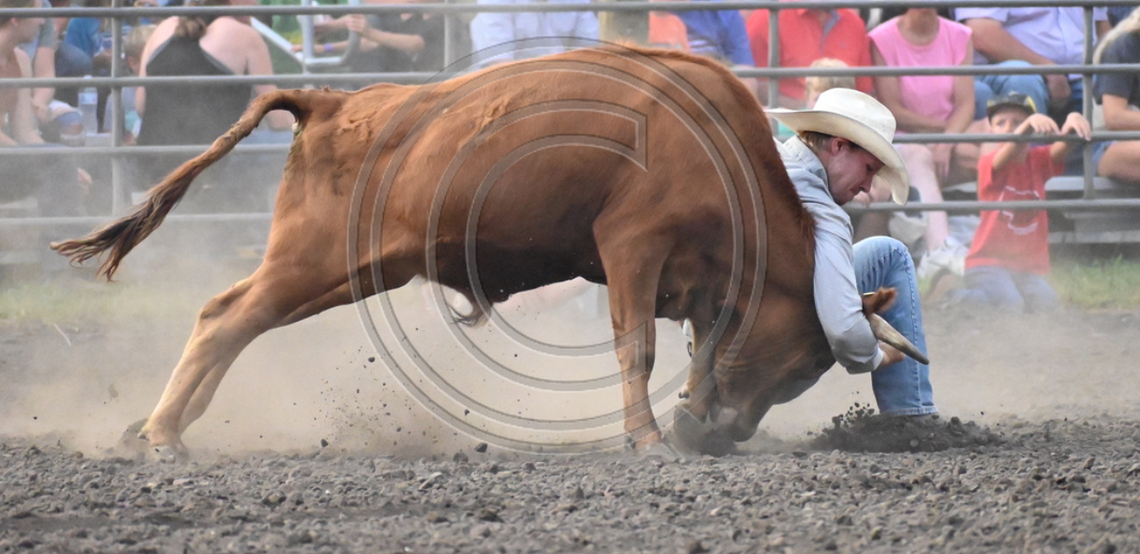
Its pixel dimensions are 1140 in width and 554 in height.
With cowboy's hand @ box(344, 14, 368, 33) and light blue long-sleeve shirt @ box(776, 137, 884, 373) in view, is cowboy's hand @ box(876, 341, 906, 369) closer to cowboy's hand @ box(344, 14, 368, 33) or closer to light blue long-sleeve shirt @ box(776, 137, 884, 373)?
light blue long-sleeve shirt @ box(776, 137, 884, 373)

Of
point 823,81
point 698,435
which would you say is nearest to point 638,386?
point 698,435

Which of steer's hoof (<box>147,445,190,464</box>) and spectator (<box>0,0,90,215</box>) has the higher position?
spectator (<box>0,0,90,215</box>)

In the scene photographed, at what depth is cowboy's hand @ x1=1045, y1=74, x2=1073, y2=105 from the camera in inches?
292

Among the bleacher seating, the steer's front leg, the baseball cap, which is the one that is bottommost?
the steer's front leg

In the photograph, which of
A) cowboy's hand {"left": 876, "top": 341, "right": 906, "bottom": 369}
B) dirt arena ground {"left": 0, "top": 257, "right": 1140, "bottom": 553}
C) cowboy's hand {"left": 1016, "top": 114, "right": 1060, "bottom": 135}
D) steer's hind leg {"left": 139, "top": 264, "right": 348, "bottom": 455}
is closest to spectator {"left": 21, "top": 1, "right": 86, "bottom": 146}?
dirt arena ground {"left": 0, "top": 257, "right": 1140, "bottom": 553}

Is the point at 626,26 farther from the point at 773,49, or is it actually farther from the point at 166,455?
the point at 166,455

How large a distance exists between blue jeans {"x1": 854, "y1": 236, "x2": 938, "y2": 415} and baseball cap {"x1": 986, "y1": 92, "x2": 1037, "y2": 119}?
11.0 ft

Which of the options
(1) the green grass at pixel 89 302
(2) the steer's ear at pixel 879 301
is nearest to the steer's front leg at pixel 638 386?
(2) the steer's ear at pixel 879 301

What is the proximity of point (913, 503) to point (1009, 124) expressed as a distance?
4.70 meters

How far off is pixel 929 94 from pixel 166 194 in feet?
15.6

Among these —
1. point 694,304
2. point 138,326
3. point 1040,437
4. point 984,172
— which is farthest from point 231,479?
point 984,172

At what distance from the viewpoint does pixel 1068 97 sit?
7426 mm

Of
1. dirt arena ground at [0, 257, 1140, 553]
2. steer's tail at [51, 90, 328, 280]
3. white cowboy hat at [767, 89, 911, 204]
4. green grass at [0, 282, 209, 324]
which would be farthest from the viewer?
green grass at [0, 282, 209, 324]

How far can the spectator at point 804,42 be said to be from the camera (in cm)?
712
